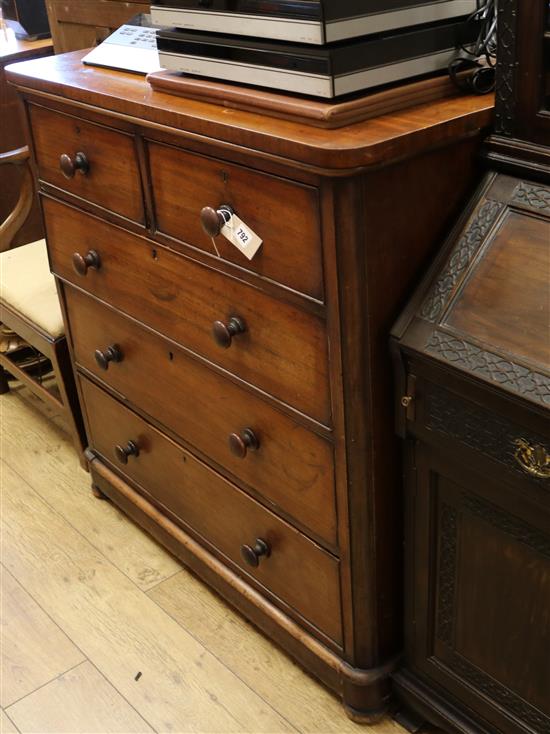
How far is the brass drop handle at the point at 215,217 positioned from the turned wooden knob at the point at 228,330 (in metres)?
0.15

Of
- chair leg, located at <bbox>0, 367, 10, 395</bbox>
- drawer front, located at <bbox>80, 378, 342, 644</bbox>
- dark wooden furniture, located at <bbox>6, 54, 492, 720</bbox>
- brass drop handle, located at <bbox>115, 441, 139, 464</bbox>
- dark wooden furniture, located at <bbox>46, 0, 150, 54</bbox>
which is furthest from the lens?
chair leg, located at <bbox>0, 367, 10, 395</bbox>

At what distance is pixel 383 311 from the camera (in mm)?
1267

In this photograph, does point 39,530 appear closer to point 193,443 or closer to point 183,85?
point 193,443

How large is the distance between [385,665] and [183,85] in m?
1.03

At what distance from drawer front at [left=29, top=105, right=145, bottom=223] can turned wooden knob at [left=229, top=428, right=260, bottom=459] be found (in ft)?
1.37

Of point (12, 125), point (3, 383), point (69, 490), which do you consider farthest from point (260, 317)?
point (12, 125)

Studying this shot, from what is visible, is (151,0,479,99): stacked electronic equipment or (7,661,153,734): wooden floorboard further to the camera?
(7,661,153,734): wooden floorboard

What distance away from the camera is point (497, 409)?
3.78 feet

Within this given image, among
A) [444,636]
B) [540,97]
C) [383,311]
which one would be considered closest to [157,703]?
[444,636]

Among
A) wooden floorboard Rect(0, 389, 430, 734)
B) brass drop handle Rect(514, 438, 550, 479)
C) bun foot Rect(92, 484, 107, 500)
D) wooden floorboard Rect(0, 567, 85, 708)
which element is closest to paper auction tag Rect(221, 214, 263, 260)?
brass drop handle Rect(514, 438, 550, 479)

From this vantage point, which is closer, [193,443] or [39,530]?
[193,443]

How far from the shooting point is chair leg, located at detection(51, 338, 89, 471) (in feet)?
7.13

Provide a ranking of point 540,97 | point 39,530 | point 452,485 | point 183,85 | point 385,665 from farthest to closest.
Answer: point 39,530 → point 385,665 → point 183,85 → point 452,485 → point 540,97

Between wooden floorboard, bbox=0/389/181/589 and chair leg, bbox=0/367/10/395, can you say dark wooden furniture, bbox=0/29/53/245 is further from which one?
wooden floorboard, bbox=0/389/181/589
